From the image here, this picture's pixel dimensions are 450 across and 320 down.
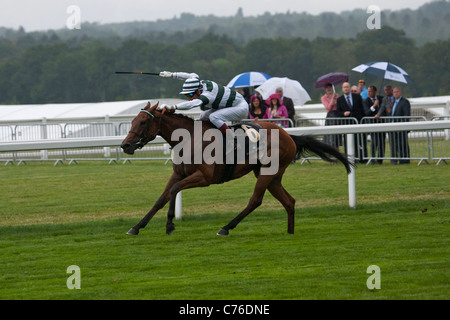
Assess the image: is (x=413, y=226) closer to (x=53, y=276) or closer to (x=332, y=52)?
(x=53, y=276)

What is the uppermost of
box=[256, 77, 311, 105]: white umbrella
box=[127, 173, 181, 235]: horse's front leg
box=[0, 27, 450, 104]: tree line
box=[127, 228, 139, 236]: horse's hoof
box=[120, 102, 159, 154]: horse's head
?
box=[0, 27, 450, 104]: tree line

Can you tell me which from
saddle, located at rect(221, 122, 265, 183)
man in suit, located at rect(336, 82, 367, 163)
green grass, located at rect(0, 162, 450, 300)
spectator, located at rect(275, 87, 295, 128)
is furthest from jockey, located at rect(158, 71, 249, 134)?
spectator, located at rect(275, 87, 295, 128)

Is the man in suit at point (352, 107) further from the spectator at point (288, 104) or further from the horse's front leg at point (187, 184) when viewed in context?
the horse's front leg at point (187, 184)

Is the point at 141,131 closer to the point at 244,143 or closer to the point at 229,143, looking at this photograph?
the point at 229,143

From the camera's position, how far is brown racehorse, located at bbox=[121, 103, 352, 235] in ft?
26.0

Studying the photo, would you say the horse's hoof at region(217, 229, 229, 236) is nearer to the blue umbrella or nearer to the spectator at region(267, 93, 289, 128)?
the spectator at region(267, 93, 289, 128)

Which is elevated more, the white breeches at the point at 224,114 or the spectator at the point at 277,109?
the spectator at the point at 277,109

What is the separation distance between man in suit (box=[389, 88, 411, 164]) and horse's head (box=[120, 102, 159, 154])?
7921 millimetres

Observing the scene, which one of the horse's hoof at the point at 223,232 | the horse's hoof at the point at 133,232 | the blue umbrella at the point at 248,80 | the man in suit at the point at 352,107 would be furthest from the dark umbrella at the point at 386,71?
the horse's hoof at the point at 133,232

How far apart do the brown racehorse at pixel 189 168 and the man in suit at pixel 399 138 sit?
7.13m

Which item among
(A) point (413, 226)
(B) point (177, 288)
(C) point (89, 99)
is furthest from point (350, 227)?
(C) point (89, 99)

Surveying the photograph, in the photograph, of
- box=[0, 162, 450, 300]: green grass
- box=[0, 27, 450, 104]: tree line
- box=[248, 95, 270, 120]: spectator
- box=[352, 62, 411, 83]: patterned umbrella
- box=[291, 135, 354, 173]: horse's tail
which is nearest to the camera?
box=[0, 162, 450, 300]: green grass

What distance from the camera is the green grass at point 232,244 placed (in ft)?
18.3
